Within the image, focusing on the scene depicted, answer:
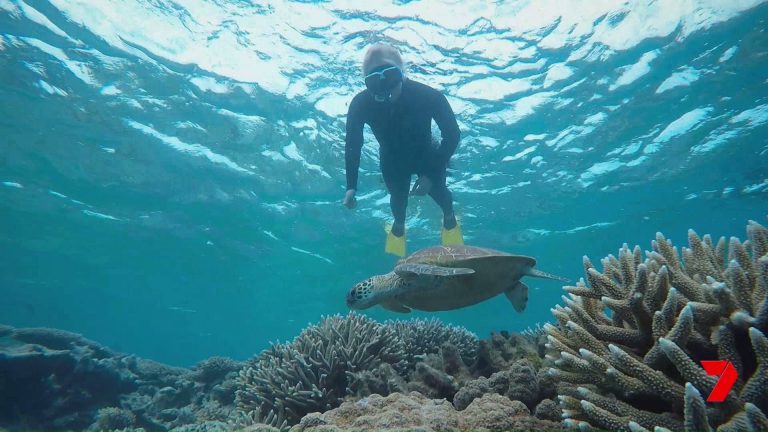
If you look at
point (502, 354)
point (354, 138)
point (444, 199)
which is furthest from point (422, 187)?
point (502, 354)

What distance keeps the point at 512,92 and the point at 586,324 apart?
11.6 meters

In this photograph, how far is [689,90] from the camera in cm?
1327

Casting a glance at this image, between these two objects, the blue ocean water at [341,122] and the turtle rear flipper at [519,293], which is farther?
the blue ocean water at [341,122]

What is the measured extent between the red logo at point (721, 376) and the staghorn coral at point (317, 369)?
310 cm

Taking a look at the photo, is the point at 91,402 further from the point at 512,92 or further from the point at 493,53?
the point at 512,92

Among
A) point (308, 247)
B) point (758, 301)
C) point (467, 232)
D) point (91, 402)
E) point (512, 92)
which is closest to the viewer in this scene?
point (758, 301)

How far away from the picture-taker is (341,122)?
46.5ft

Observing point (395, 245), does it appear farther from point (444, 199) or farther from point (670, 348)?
point (670, 348)

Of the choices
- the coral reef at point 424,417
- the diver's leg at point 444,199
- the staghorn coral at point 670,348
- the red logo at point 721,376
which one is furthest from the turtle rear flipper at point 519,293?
the diver's leg at point 444,199

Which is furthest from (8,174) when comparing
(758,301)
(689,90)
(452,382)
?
(689,90)

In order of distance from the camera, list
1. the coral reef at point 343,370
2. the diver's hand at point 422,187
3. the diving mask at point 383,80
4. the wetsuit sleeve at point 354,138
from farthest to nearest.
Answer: the diver's hand at point 422,187 → the wetsuit sleeve at point 354,138 → the diving mask at point 383,80 → the coral reef at point 343,370

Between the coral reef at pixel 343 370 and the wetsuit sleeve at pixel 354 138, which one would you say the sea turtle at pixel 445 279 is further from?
the wetsuit sleeve at pixel 354 138

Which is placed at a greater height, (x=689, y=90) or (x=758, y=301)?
(x=689, y=90)

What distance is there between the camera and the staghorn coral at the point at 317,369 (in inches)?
163
